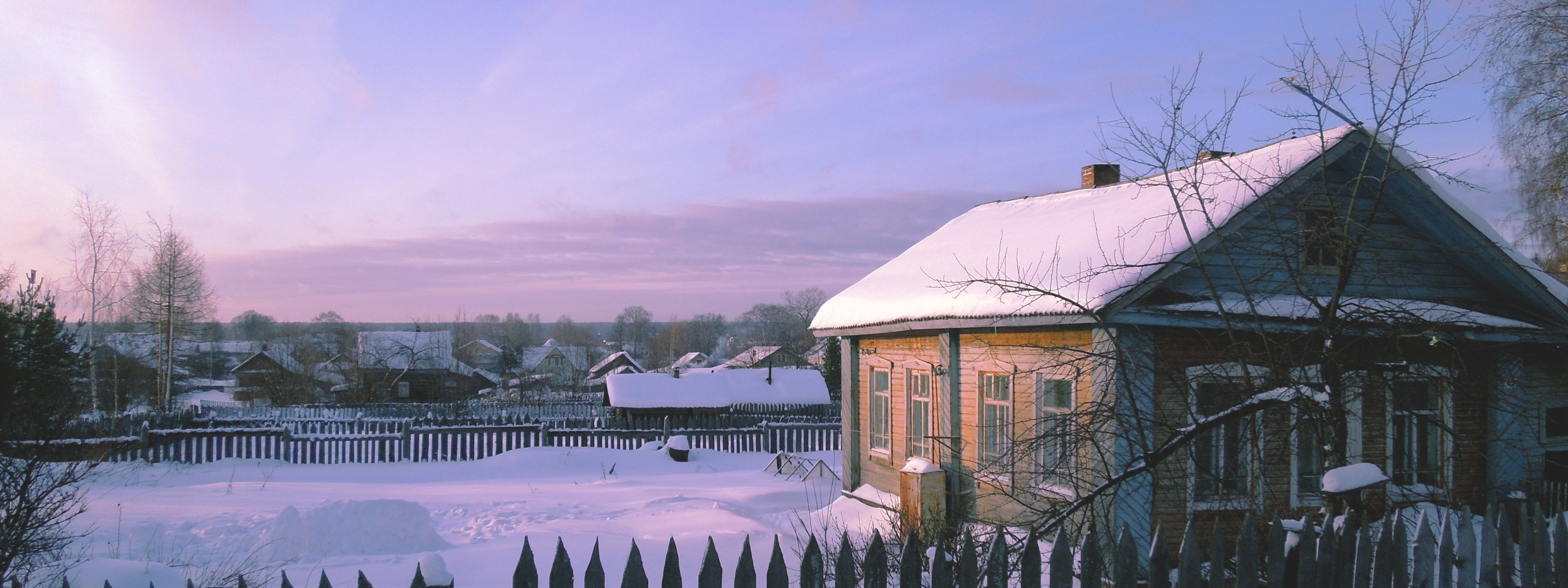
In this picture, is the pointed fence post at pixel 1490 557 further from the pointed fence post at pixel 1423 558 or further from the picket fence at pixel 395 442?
the picket fence at pixel 395 442

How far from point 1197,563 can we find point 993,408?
6556mm

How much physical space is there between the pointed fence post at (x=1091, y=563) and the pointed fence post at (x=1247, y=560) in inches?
26.9

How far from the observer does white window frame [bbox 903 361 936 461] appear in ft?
38.0

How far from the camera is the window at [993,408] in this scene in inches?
400

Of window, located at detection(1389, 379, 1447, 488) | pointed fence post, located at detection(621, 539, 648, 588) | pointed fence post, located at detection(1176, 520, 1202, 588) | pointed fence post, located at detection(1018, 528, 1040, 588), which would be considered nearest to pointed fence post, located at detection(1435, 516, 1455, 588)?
pointed fence post, located at detection(1176, 520, 1202, 588)

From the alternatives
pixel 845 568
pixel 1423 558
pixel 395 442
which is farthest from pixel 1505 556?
pixel 395 442

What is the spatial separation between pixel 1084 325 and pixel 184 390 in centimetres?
6132

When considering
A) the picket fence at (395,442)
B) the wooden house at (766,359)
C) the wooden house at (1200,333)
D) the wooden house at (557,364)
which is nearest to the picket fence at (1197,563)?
the wooden house at (1200,333)

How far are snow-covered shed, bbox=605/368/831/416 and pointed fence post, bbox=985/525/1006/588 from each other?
2760 centimetres

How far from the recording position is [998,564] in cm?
388

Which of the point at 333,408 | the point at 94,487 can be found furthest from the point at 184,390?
the point at 94,487

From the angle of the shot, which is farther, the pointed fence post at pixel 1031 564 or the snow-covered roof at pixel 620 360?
the snow-covered roof at pixel 620 360

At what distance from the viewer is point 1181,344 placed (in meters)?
8.70

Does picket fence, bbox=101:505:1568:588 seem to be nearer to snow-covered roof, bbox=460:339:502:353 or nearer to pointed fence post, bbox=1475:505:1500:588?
pointed fence post, bbox=1475:505:1500:588
